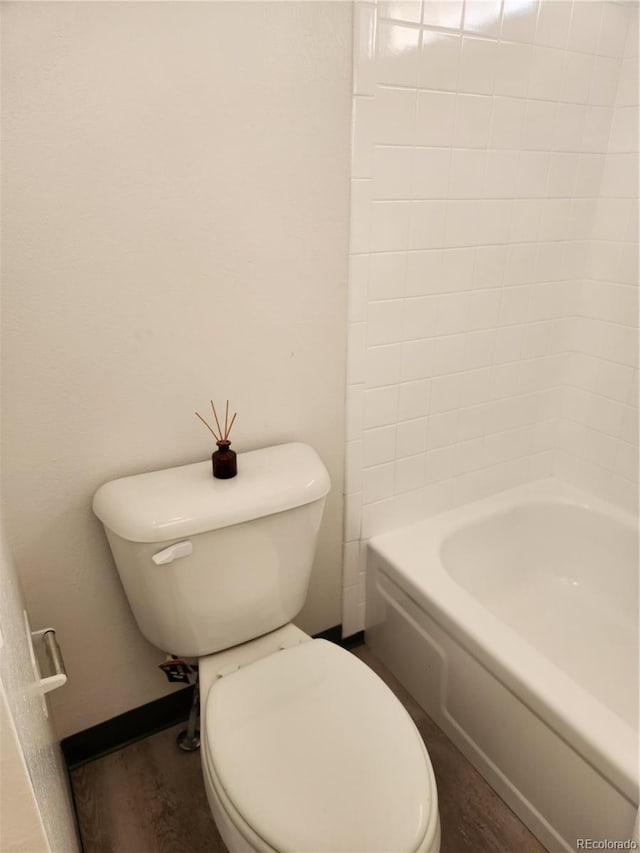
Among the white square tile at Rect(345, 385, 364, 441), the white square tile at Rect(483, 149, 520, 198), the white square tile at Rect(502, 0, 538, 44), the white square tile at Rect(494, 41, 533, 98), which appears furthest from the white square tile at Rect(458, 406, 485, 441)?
the white square tile at Rect(502, 0, 538, 44)

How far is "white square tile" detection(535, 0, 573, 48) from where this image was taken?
1.26m

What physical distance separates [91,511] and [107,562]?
0.44 ft

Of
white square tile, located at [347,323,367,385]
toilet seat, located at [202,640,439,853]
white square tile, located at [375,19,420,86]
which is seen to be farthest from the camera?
white square tile, located at [347,323,367,385]

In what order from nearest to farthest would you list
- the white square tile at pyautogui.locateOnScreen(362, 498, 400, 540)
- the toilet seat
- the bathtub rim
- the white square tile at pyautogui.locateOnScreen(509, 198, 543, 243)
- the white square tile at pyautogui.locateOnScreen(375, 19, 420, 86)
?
1. the toilet seat
2. the bathtub rim
3. the white square tile at pyautogui.locateOnScreen(375, 19, 420, 86)
4. the white square tile at pyautogui.locateOnScreen(509, 198, 543, 243)
5. the white square tile at pyautogui.locateOnScreen(362, 498, 400, 540)

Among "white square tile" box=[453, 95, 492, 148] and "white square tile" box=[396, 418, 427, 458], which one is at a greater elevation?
"white square tile" box=[453, 95, 492, 148]

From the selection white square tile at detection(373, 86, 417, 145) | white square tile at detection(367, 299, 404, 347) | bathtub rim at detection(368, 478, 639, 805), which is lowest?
bathtub rim at detection(368, 478, 639, 805)

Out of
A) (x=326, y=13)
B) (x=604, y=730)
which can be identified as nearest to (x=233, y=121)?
(x=326, y=13)

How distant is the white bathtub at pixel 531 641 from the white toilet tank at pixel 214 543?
0.39 m

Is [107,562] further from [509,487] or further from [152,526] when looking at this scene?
[509,487]

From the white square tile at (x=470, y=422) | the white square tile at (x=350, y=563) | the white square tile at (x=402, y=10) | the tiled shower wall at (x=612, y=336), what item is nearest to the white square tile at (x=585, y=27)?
the tiled shower wall at (x=612, y=336)

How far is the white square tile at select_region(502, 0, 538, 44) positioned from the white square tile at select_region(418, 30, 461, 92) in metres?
0.14

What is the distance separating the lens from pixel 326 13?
1.05 m

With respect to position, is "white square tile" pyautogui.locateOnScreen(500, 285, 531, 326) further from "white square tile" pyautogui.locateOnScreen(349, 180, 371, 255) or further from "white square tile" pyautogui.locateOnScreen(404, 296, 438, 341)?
"white square tile" pyautogui.locateOnScreen(349, 180, 371, 255)

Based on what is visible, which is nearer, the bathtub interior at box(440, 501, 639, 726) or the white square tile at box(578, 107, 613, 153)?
the white square tile at box(578, 107, 613, 153)
